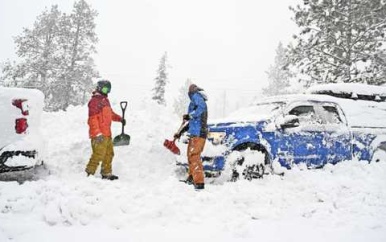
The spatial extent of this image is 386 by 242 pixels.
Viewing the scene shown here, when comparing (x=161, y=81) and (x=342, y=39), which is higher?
(x=161, y=81)

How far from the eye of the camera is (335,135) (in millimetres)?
7488

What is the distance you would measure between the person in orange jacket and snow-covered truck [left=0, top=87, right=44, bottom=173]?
1.13 m

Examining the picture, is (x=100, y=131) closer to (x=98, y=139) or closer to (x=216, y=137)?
(x=98, y=139)

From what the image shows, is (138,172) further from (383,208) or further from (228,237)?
(383,208)

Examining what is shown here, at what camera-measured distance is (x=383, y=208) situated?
17.2 feet

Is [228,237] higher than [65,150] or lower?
lower

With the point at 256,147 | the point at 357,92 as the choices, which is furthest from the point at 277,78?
the point at 256,147

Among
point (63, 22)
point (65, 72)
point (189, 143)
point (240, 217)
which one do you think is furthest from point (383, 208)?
point (63, 22)

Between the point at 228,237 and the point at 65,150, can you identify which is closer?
the point at 228,237

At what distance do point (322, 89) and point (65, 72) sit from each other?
2215 centimetres

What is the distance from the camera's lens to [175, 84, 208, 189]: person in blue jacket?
6270 mm

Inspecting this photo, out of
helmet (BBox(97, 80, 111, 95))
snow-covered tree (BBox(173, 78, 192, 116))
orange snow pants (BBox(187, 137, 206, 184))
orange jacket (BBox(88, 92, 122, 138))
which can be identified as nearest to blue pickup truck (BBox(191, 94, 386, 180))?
orange snow pants (BBox(187, 137, 206, 184))

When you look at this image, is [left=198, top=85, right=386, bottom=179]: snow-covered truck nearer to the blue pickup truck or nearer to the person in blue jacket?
the blue pickup truck

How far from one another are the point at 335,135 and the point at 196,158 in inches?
123
